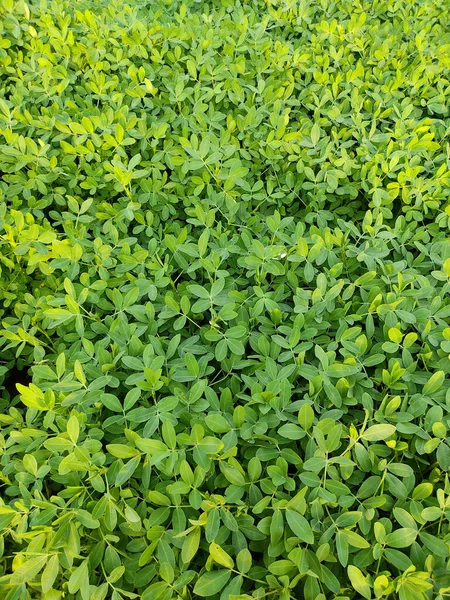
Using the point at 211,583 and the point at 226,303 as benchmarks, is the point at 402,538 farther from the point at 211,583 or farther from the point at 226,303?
the point at 226,303

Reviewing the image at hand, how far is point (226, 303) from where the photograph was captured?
1449mm

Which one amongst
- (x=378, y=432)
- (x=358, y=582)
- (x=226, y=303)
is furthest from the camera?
(x=226, y=303)

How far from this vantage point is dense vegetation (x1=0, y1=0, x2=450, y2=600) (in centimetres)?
107

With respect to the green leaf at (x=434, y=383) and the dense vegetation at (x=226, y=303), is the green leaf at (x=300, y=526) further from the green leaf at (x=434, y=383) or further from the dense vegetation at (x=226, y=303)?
the green leaf at (x=434, y=383)

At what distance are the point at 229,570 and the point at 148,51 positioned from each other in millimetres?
2294

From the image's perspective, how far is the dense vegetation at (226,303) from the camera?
3.51 feet

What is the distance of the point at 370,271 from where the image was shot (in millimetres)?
1500

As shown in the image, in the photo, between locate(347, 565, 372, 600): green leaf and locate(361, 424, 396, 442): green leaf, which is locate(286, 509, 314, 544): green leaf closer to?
locate(347, 565, 372, 600): green leaf

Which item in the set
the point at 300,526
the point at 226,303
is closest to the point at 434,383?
the point at 300,526

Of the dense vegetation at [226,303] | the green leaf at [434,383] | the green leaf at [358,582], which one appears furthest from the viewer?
the green leaf at [434,383]

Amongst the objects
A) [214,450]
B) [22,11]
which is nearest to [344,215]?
[214,450]

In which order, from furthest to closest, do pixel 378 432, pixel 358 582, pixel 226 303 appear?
pixel 226 303 < pixel 378 432 < pixel 358 582

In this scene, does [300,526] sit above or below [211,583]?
above

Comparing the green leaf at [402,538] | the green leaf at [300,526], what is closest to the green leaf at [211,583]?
the green leaf at [300,526]
